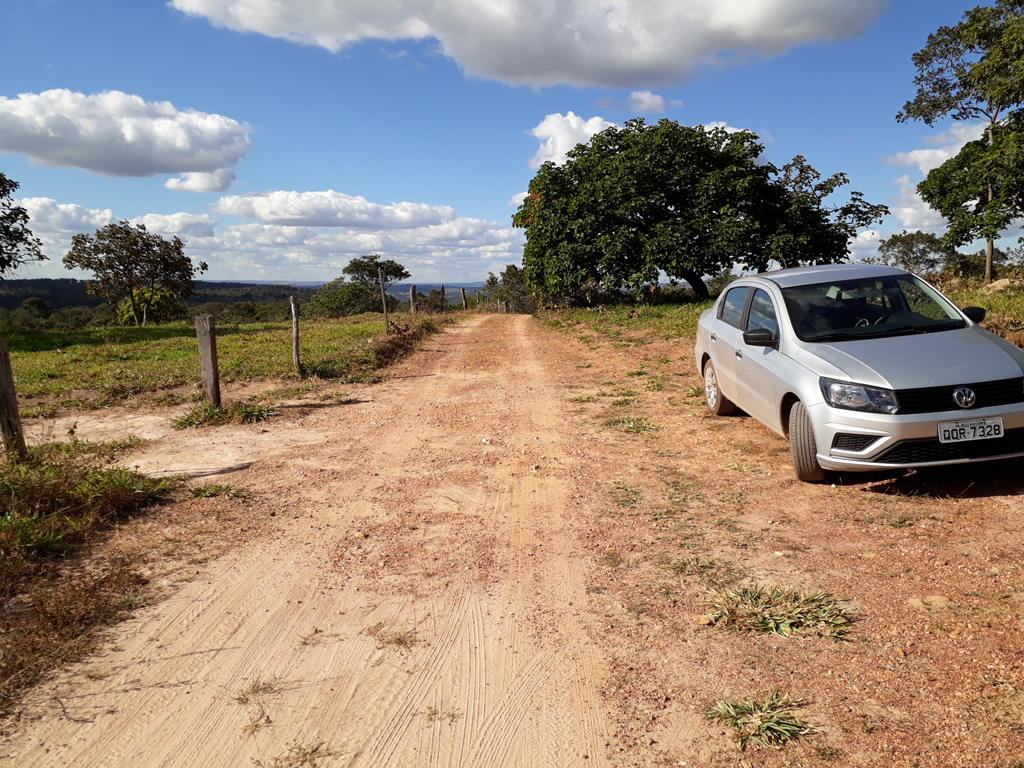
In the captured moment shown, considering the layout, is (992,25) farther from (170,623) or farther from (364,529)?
(170,623)

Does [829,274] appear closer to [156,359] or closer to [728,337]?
[728,337]

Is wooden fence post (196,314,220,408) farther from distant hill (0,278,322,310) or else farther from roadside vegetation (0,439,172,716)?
distant hill (0,278,322,310)

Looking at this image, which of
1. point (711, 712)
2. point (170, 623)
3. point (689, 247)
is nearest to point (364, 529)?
point (170, 623)

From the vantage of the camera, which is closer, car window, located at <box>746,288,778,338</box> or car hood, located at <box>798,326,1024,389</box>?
car hood, located at <box>798,326,1024,389</box>

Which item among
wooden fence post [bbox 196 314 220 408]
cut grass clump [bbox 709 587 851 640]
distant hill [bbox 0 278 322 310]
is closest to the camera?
cut grass clump [bbox 709 587 851 640]

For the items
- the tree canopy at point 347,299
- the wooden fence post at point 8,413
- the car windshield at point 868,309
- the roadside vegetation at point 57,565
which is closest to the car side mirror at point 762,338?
the car windshield at point 868,309

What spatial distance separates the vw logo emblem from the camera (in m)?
4.46

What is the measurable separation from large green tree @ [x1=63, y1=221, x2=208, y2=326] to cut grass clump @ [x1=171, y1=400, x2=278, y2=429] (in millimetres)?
31847

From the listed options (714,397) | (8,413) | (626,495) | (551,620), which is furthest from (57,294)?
(551,620)

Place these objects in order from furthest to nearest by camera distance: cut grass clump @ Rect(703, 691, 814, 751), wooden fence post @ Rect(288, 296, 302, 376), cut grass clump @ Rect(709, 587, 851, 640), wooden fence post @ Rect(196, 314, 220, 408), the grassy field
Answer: wooden fence post @ Rect(288, 296, 302, 376), the grassy field, wooden fence post @ Rect(196, 314, 220, 408), cut grass clump @ Rect(709, 587, 851, 640), cut grass clump @ Rect(703, 691, 814, 751)

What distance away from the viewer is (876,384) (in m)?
4.60

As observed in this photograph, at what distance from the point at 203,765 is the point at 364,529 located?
7.70ft

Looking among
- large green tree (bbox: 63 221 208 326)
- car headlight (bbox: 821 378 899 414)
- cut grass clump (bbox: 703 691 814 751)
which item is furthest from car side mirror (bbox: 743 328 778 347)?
large green tree (bbox: 63 221 208 326)

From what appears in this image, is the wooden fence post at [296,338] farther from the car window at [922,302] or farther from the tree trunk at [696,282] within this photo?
the tree trunk at [696,282]
